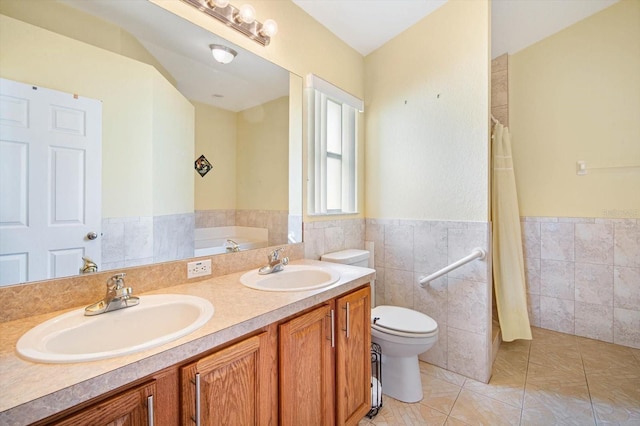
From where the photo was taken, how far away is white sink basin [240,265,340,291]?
4.75ft

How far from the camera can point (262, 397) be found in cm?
97

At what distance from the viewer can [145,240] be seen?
1.20m

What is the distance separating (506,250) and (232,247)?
2.14 m

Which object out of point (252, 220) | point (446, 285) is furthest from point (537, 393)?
point (252, 220)

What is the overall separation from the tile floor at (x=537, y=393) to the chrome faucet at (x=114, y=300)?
144 centimetres

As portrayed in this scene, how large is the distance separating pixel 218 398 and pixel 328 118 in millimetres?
1980

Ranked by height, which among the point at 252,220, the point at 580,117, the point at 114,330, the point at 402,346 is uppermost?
the point at 580,117

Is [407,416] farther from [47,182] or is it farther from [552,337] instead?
[47,182]

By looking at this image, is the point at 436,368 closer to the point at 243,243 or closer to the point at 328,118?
the point at 243,243

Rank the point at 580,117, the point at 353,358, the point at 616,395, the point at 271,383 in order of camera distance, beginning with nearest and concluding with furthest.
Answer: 1. the point at 271,383
2. the point at 353,358
3. the point at 616,395
4. the point at 580,117

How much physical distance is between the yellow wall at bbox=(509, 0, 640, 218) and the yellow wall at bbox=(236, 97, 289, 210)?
240 centimetres

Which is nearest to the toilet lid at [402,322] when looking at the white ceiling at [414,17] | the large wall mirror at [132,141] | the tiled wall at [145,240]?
the large wall mirror at [132,141]

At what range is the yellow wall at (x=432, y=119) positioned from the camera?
1908mm

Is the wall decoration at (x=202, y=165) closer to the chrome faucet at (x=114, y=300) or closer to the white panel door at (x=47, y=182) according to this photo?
the white panel door at (x=47, y=182)
